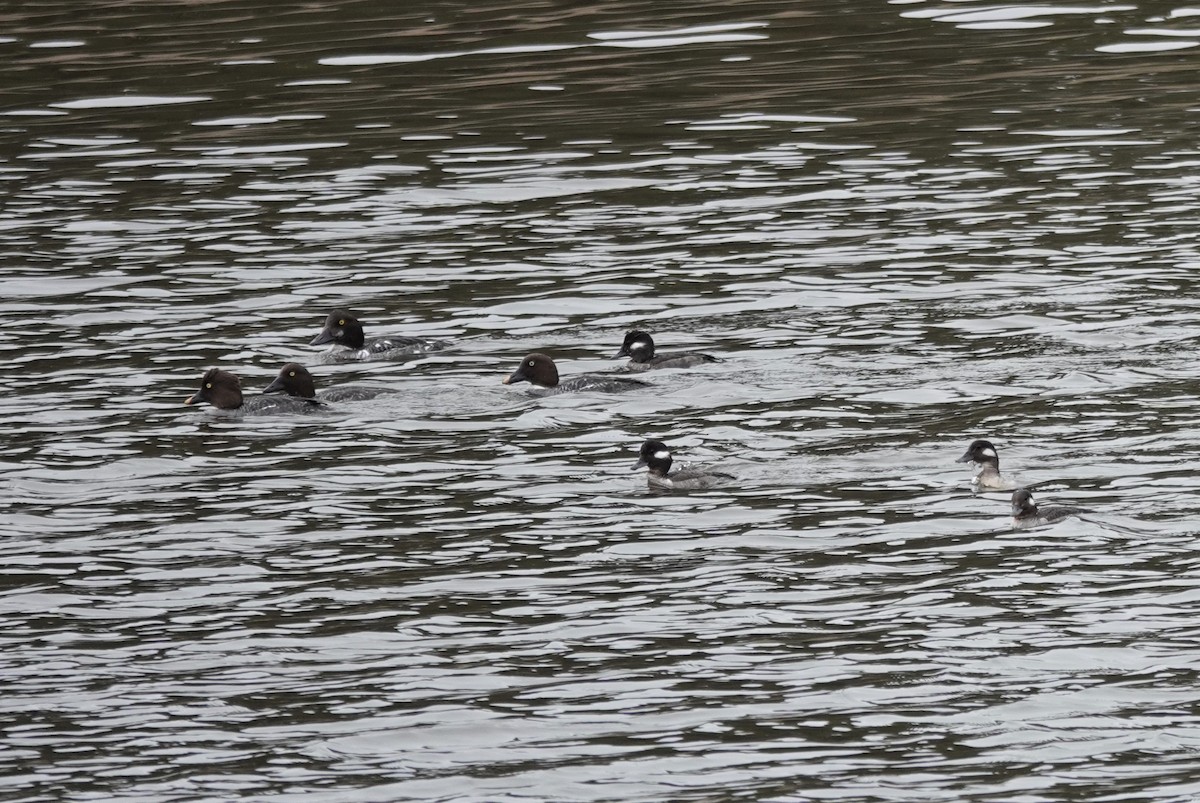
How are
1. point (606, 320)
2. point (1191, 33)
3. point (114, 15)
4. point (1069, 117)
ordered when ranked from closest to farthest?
point (606, 320), point (1069, 117), point (1191, 33), point (114, 15)

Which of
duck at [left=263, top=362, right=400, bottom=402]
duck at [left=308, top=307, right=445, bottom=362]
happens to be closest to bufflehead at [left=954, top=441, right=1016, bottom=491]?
duck at [left=263, top=362, right=400, bottom=402]

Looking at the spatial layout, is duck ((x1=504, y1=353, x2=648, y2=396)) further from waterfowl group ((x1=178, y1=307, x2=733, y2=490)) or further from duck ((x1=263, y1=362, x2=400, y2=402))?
duck ((x1=263, y1=362, x2=400, y2=402))

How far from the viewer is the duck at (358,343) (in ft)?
64.1

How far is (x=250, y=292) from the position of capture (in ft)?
73.9

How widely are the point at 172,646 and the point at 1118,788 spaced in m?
5.17

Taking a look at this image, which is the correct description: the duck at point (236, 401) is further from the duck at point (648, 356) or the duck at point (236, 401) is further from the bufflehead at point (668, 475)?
the bufflehead at point (668, 475)

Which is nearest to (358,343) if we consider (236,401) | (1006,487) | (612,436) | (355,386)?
(355,386)

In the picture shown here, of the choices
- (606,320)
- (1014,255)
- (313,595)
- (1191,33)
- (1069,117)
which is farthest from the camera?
(1191,33)

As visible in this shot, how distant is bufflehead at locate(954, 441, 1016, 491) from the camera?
14.7 metres

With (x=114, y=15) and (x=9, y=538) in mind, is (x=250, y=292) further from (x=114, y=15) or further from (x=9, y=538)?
(x=114, y=15)

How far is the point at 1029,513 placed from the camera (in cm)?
1397

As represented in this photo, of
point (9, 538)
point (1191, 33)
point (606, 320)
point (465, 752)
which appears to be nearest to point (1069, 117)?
point (1191, 33)

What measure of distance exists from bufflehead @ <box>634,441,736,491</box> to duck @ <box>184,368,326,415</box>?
3.76 metres

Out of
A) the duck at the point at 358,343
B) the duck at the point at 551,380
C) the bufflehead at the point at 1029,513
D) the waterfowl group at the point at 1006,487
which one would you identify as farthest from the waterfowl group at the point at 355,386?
the bufflehead at the point at 1029,513
